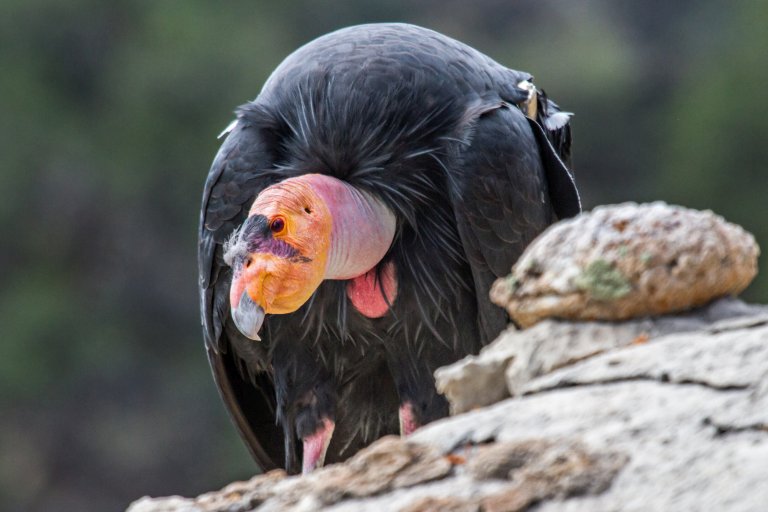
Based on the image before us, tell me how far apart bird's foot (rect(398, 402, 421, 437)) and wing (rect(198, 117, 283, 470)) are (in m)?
0.48

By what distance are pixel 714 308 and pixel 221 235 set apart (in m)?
2.03

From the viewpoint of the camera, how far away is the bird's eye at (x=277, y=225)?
392 centimetres

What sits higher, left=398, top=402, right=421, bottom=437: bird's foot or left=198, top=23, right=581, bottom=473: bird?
left=198, top=23, right=581, bottom=473: bird

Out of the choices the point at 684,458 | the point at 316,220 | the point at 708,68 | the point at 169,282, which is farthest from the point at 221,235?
the point at 708,68

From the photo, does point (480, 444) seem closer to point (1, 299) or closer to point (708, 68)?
point (1, 299)

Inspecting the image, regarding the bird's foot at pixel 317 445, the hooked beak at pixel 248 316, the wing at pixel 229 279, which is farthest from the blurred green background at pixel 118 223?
the hooked beak at pixel 248 316

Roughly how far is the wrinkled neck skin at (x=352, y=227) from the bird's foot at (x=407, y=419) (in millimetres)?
464

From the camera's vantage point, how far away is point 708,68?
18.7 meters

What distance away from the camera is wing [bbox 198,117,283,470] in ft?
14.0

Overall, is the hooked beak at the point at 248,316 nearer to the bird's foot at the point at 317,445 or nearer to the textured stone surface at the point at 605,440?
the bird's foot at the point at 317,445

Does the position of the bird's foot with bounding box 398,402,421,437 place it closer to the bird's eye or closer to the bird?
the bird

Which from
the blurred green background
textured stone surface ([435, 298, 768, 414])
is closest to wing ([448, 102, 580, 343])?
textured stone surface ([435, 298, 768, 414])

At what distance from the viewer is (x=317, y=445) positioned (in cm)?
457

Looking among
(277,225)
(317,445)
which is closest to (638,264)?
(277,225)
